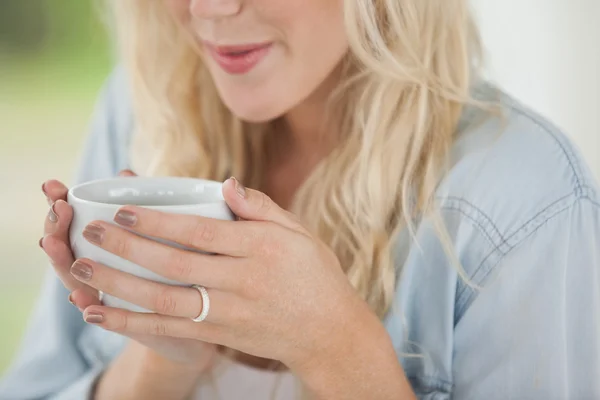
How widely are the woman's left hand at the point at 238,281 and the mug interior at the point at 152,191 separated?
74 mm

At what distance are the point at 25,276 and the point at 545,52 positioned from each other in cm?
190

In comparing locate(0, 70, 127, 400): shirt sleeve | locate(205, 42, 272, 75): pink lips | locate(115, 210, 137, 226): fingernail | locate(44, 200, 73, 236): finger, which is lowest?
locate(0, 70, 127, 400): shirt sleeve

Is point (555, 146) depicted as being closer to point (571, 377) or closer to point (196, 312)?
point (571, 377)

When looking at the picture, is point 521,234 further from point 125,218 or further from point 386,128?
point 125,218

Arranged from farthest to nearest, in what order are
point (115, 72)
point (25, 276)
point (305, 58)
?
point (25, 276) → point (115, 72) → point (305, 58)

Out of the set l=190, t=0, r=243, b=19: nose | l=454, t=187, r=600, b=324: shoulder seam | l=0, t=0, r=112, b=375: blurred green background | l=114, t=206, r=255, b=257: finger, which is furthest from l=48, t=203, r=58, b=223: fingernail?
l=0, t=0, r=112, b=375: blurred green background

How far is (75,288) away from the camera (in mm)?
806

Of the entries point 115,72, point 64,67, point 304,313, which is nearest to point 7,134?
point 64,67

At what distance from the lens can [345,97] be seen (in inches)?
43.6

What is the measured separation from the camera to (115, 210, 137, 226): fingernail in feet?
2.04

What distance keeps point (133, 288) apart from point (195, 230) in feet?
0.24

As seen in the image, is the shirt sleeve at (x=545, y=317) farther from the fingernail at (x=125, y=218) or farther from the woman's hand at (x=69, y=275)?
the fingernail at (x=125, y=218)

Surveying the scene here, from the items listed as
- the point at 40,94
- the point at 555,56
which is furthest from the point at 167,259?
the point at 40,94

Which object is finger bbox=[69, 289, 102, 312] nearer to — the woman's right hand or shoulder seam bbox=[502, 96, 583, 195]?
the woman's right hand
